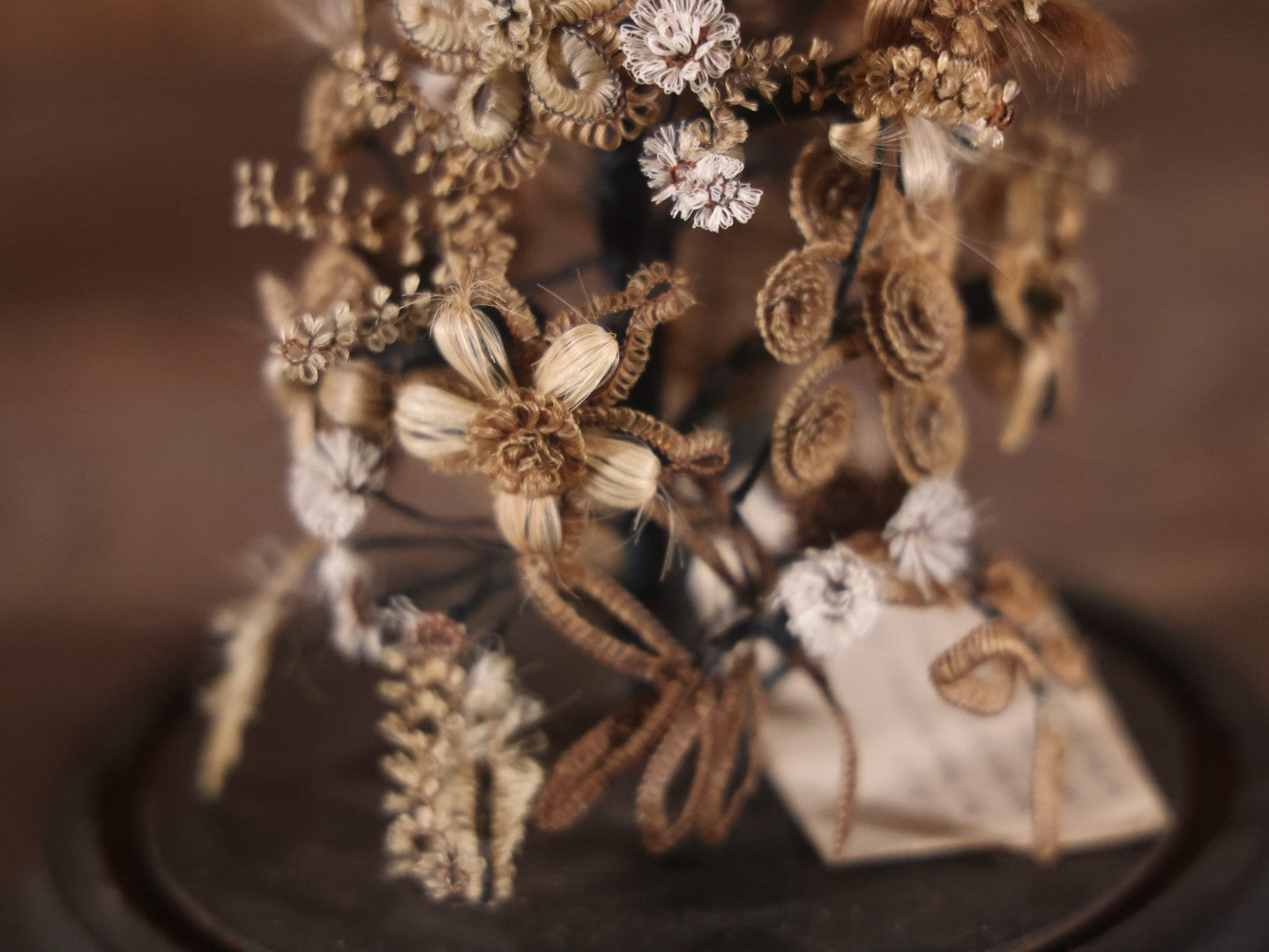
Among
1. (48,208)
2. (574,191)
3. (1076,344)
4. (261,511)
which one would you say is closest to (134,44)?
(48,208)

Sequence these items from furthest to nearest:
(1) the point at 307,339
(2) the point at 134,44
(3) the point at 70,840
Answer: (2) the point at 134,44 → (3) the point at 70,840 → (1) the point at 307,339

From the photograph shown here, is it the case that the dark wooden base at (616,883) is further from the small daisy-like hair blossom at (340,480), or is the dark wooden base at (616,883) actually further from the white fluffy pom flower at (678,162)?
the white fluffy pom flower at (678,162)

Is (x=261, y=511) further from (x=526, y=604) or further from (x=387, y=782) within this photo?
(x=526, y=604)

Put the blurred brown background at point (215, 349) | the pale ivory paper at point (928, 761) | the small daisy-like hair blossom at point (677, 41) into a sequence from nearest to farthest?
the small daisy-like hair blossom at point (677, 41)
the pale ivory paper at point (928, 761)
the blurred brown background at point (215, 349)

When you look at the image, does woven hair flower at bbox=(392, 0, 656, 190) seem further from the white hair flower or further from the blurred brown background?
the blurred brown background

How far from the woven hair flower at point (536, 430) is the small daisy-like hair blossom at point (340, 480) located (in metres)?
0.05

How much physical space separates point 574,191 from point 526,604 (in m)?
0.15

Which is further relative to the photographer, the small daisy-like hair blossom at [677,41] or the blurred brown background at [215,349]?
the blurred brown background at [215,349]

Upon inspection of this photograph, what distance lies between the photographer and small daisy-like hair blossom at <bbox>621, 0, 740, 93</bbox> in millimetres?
305

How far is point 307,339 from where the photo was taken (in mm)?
330

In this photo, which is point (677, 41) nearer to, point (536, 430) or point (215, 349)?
point (536, 430)

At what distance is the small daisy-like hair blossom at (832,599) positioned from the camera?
36cm

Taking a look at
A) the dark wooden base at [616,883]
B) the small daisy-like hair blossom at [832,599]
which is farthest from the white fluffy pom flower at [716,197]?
the dark wooden base at [616,883]

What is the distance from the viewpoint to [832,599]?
1.20ft
